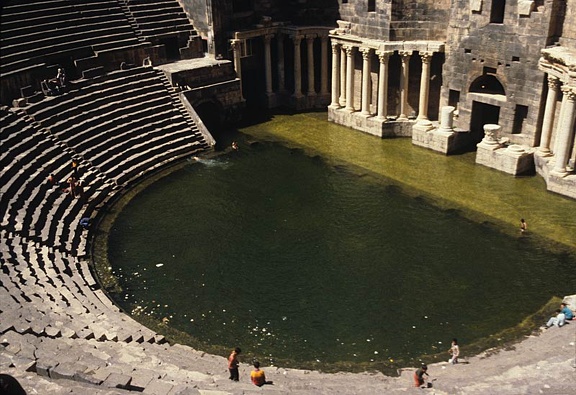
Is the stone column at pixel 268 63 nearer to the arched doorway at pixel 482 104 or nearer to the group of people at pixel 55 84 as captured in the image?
the group of people at pixel 55 84

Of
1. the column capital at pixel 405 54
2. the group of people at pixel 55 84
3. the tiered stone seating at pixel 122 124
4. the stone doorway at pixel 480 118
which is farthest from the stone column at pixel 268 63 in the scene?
the stone doorway at pixel 480 118

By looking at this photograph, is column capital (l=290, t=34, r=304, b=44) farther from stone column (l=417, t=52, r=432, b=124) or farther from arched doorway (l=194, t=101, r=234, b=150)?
stone column (l=417, t=52, r=432, b=124)

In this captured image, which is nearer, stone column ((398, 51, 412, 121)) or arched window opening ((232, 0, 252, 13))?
stone column ((398, 51, 412, 121))

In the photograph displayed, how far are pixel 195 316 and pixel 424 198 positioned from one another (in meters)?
11.7

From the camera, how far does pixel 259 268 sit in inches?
816

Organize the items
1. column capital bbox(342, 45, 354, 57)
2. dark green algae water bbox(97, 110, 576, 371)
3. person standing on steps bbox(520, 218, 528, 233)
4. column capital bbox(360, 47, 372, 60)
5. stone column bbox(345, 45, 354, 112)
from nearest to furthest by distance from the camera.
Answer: dark green algae water bbox(97, 110, 576, 371) < person standing on steps bbox(520, 218, 528, 233) < column capital bbox(360, 47, 372, 60) < column capital bbox(342, 45, 354, 57) < stone column bbox(345, 45, 354, 112)

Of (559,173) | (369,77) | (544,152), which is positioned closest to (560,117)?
(544,152)

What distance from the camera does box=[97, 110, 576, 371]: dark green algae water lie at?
1758cm

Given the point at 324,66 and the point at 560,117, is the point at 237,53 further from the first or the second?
the point at 560,117

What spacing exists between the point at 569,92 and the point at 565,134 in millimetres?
1829

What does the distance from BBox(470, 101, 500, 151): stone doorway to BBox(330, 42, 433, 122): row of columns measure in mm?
2514

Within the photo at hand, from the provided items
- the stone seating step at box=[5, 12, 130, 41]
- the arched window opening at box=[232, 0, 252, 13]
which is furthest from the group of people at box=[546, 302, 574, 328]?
the stone seating step at box=[5, 12, 130, 41]

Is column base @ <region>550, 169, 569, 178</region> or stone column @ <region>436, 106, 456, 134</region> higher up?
stone column @ <region>436, 106, 456, 134</region>

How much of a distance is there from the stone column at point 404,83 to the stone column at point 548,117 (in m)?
7.49
